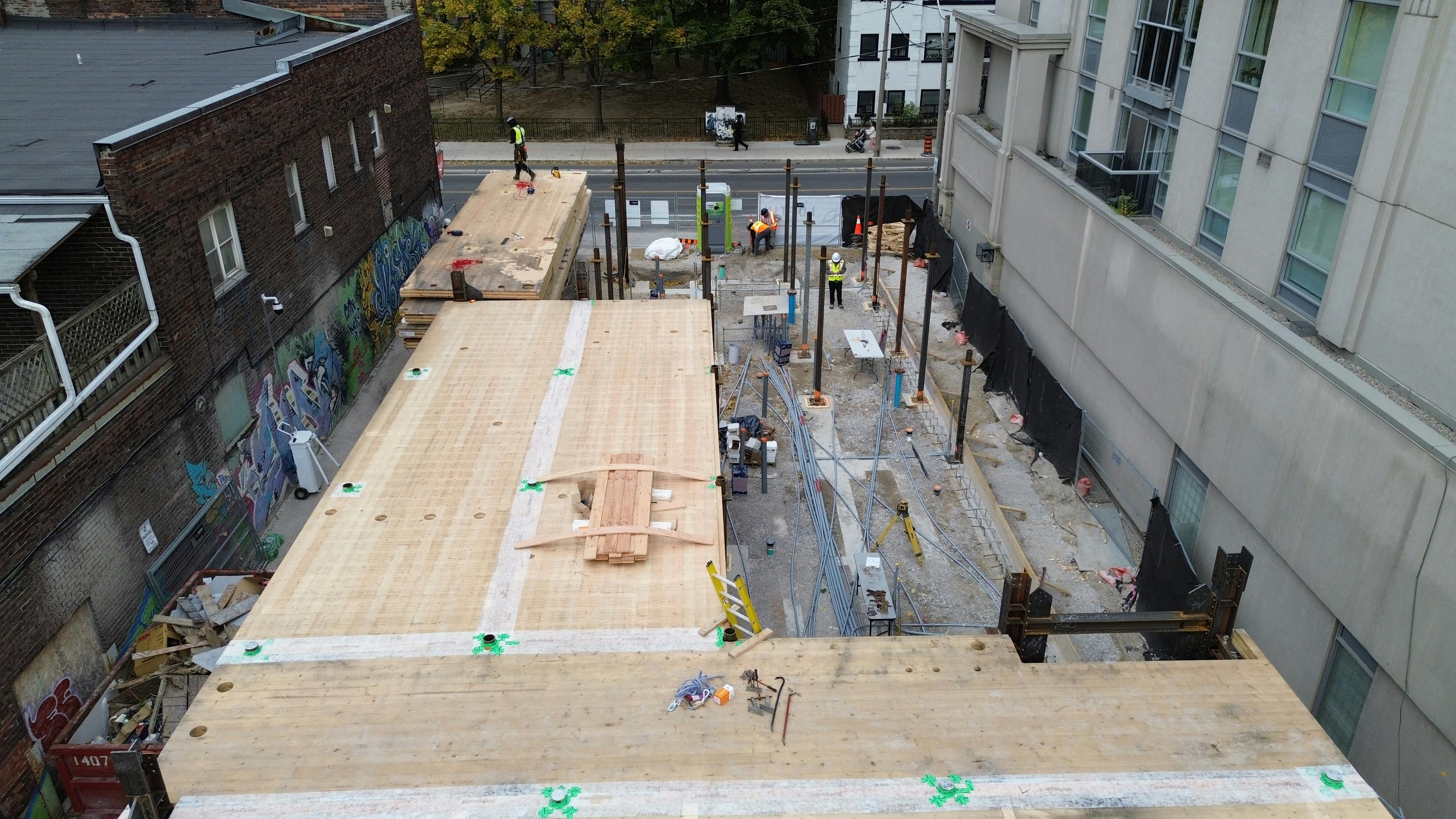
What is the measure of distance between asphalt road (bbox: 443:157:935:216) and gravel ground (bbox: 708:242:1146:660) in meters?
17.4

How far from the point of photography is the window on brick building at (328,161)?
20.6 m

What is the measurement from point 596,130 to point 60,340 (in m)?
43.5

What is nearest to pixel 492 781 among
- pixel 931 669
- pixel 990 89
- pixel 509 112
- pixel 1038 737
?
pixel 931 669

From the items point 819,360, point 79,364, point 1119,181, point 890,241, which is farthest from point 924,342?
point 79,364

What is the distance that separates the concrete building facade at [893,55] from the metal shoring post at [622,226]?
25703 mm

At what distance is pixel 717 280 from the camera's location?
3125 centimetres

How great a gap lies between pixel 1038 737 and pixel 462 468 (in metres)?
8.32

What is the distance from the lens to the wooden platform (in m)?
20.0

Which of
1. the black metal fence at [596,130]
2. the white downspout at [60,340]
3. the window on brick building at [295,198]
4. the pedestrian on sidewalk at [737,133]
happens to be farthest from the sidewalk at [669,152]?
the white downspout at [60,340]

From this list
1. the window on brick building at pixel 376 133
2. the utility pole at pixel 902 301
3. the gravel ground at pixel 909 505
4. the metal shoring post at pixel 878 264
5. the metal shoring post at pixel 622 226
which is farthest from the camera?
the metal shoring post at pixel 878 264

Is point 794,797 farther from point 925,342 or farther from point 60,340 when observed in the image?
point 925,342

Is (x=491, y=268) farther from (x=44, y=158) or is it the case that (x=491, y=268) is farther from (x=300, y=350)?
(x=44, y=158)

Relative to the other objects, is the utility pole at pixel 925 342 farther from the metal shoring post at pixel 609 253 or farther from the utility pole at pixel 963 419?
the metal shoring post at pixel 609 253

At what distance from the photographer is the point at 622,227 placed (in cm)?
2744
